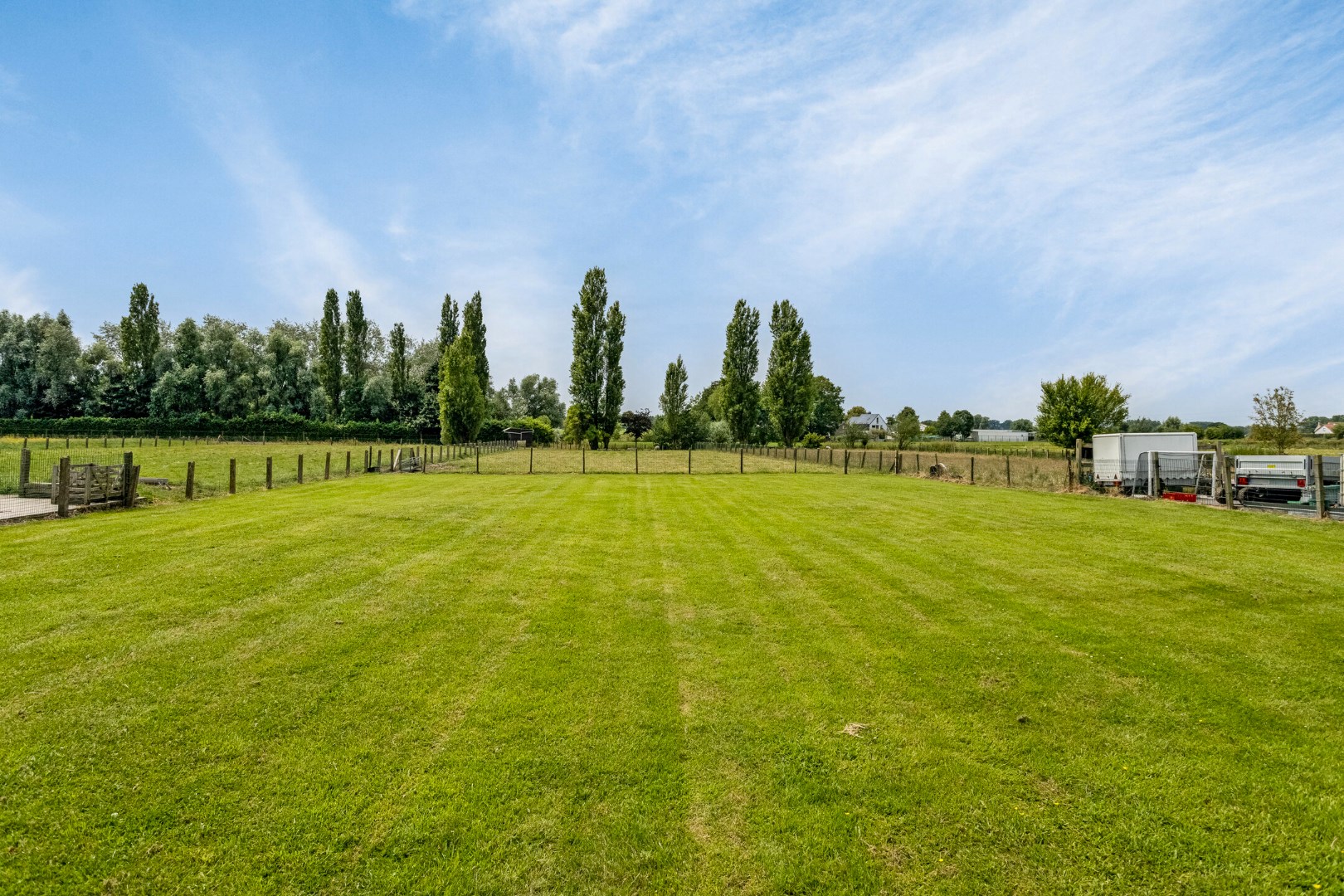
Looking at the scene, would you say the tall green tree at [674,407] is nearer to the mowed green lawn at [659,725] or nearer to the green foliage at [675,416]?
the green foliage at [675,416]

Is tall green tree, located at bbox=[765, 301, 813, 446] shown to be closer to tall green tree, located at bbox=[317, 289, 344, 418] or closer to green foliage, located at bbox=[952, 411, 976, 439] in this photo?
tall green tree, located at bbox=[317, 289, 344, 418]

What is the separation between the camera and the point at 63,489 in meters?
10.8

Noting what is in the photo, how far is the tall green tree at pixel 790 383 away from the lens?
57.6m

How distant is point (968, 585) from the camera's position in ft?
23.6

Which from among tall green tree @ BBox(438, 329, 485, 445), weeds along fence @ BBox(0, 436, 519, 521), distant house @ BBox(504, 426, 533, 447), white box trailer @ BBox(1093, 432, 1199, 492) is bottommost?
weeds along fence @ BBox(0, 436, 519, 521)

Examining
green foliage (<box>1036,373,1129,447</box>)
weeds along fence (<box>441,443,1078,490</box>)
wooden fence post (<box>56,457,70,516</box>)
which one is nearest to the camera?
wooden fence post (<box>56,457,70,516</box>)

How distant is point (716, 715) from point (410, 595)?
4018 mm

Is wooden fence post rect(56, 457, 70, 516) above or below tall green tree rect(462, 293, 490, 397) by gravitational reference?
below

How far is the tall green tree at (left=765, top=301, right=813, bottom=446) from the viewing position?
57594mm

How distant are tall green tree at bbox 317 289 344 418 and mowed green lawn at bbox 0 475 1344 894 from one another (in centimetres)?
6238

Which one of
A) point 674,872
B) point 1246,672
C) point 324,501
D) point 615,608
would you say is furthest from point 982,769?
point 324,501

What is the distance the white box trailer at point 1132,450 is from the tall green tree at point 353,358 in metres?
67.6

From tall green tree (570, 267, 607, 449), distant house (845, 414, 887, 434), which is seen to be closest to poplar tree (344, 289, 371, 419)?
tall green tree (570, 267, 607, 449)

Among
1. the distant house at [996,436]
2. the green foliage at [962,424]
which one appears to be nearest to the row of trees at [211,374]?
the green foliage at [962,424]
